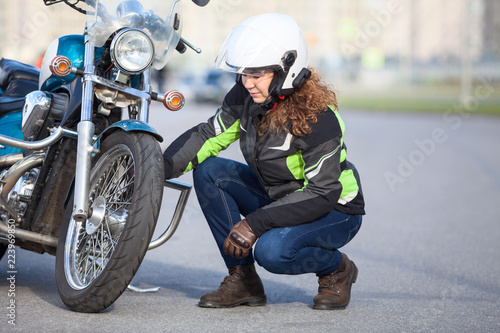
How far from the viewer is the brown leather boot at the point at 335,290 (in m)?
3.86

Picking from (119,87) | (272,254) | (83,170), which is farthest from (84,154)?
(272,254)

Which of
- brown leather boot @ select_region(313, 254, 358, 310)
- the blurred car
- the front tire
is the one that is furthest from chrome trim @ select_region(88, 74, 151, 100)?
the blurred car

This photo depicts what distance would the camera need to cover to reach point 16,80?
179 inches

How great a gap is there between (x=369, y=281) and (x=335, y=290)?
913 mm

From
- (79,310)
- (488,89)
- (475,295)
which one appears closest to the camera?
(79,310)

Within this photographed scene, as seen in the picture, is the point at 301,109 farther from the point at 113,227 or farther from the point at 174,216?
the point at 113,227

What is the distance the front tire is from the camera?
128 inches

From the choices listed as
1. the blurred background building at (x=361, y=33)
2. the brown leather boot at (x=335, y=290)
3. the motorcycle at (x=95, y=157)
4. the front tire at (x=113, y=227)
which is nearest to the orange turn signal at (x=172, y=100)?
the motorcycle at (x=95, y=157)

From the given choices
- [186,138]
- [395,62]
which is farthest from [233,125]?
[395,62]

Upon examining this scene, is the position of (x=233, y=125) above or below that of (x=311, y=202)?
above

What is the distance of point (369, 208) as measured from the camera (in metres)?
7.86

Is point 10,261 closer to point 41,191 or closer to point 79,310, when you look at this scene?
point 41,191

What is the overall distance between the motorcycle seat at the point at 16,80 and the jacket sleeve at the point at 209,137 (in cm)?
103

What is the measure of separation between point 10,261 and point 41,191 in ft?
3.68
